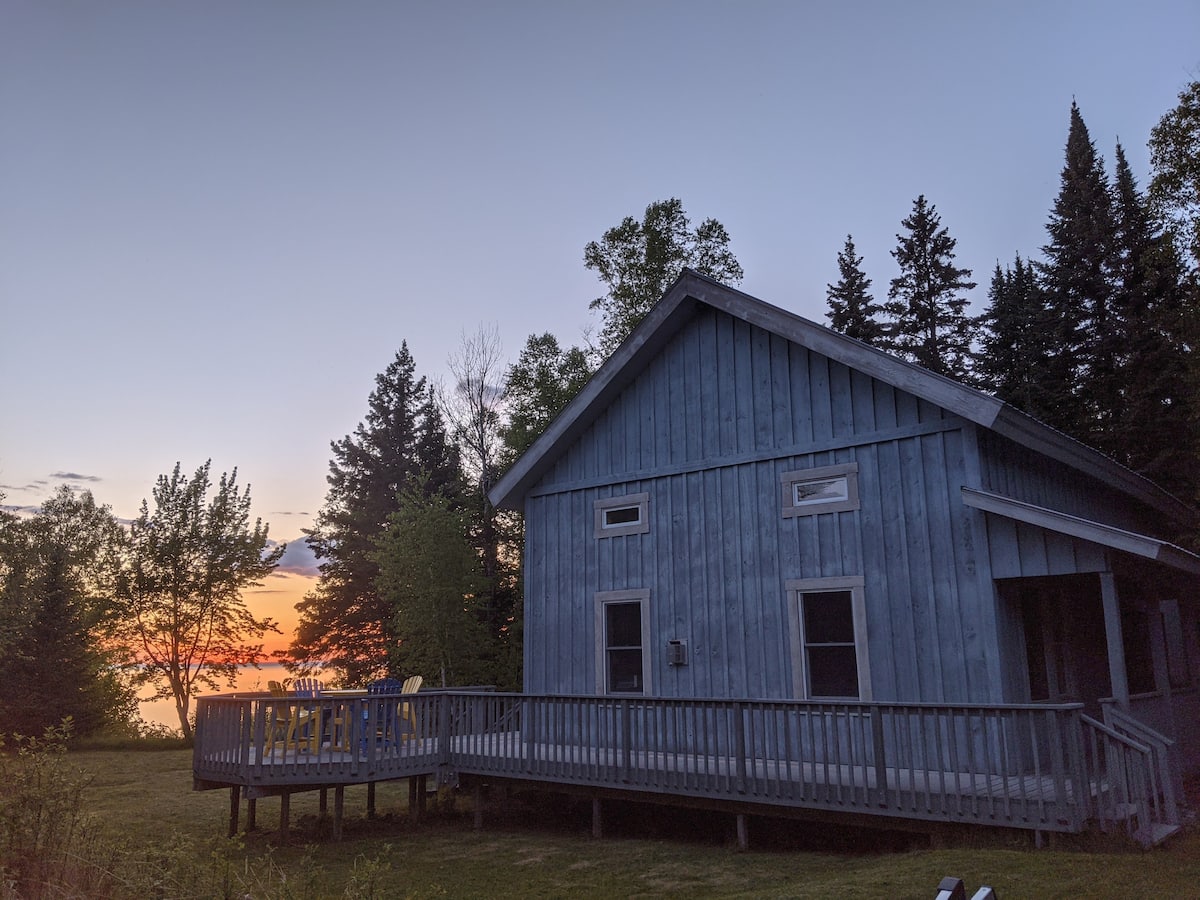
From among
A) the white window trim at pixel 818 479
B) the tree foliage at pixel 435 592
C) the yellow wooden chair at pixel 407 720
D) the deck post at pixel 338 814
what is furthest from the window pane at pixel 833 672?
the tree foliage at pixel 435 592

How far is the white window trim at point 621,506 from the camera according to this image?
13320 millimetres

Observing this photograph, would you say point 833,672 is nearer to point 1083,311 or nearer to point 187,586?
point 1083,311

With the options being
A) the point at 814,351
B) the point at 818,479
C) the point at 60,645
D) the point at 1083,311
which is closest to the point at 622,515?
the point at 818,479

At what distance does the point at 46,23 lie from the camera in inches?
426

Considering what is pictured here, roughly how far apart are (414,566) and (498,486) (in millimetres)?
8692

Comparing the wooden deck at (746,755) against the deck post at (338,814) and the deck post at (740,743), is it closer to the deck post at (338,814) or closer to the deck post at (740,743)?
the deck post at (740,743)

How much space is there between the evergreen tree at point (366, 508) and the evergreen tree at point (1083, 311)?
815 inches

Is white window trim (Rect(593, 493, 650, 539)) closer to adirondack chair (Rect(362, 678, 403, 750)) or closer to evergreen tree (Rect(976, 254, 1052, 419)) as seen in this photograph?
adirondack chair (Rect(362, 678, 403, 750))

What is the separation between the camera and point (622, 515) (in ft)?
44.9

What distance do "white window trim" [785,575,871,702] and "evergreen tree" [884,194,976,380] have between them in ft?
77.9

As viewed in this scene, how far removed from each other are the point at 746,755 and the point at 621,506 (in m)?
4.57

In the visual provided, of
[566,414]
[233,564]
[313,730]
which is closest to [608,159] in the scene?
[566,414]

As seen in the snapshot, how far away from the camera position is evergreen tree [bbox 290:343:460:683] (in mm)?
35625

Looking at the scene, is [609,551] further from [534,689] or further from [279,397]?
[279,397]
